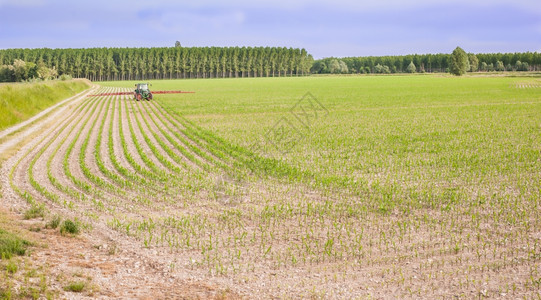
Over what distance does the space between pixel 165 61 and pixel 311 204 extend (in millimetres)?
171679

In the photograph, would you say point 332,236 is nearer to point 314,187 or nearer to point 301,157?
point 314,187

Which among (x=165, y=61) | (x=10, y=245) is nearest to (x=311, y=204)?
(x=10, y=245)

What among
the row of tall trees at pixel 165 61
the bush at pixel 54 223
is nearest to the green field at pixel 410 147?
the bush at pixel 54 223

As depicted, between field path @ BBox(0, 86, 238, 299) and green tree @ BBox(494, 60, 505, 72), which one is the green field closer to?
field path @ BBox(0, 86, 238, 299)

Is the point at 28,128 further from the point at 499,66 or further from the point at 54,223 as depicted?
the point at 499,66

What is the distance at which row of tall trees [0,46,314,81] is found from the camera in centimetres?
16162

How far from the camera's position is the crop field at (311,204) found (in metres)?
8.38

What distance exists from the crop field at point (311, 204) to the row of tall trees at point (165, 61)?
5891 inches

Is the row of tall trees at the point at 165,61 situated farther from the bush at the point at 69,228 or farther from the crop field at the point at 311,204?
the bush at the point at 69,228

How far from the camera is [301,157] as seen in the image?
63.2 ft

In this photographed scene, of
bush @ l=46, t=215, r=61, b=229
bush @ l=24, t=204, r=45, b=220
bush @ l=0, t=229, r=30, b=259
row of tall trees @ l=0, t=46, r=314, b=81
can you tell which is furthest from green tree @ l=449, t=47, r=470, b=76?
bush @ l=0, t=229, r=30, b=259

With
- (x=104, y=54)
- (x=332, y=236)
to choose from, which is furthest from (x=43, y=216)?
(x=104, y=54)

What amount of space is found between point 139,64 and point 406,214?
17298 cm

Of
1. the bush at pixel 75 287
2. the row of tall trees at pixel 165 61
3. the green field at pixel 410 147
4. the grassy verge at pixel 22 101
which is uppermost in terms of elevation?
the row of tall trees at pixel 165 61
